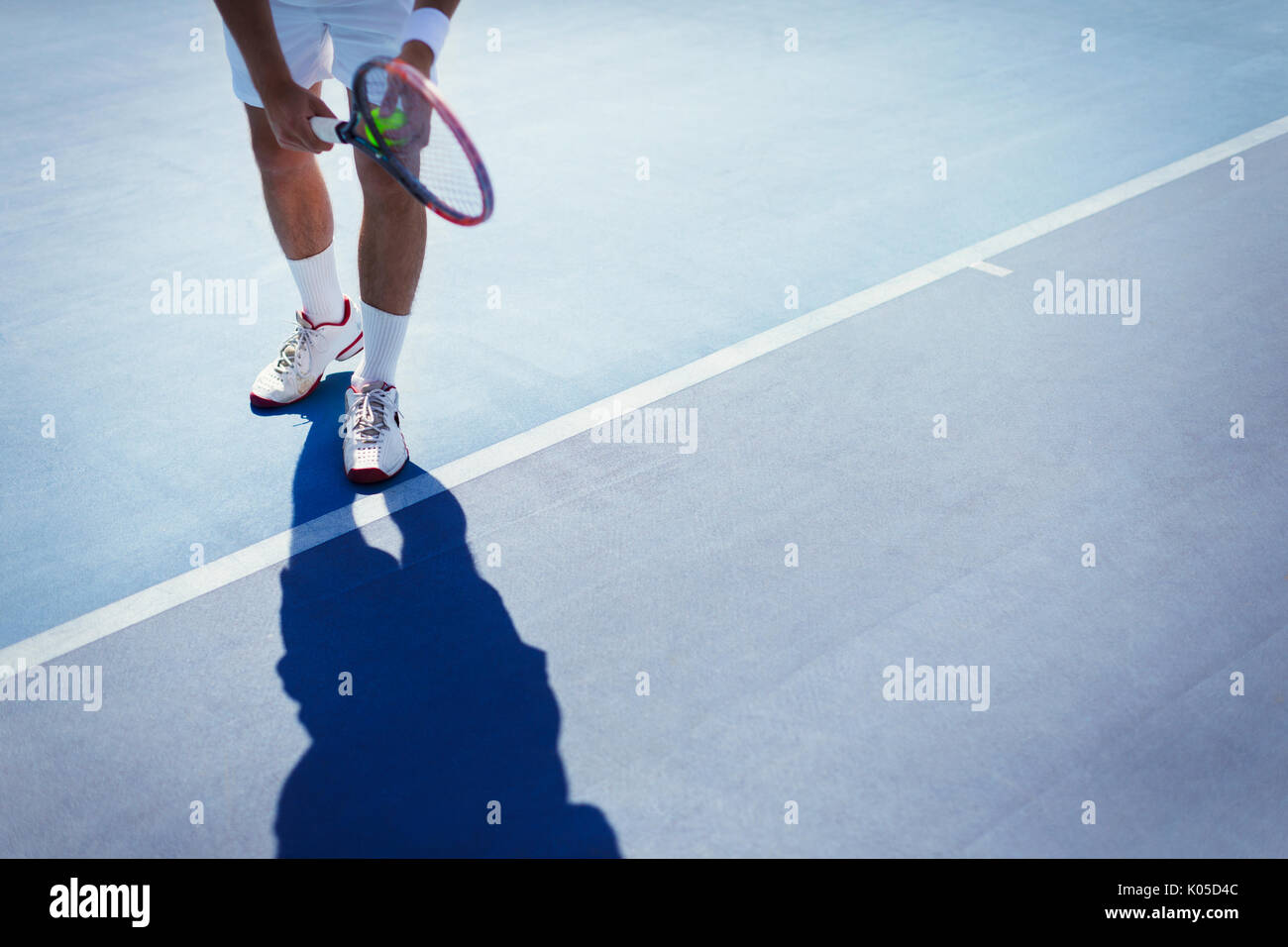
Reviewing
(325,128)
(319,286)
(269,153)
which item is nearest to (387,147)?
(325,128)

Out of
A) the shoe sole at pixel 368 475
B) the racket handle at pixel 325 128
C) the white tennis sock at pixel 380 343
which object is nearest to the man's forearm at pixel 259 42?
the racket handle at pixel 325 128

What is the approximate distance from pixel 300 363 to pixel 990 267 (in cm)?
221

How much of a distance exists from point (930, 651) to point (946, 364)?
1221mm

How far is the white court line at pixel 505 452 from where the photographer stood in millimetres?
2346

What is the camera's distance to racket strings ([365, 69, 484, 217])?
2205 millimetres

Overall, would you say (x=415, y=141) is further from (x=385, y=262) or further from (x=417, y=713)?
(x=417, y=713)

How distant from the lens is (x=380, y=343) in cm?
286

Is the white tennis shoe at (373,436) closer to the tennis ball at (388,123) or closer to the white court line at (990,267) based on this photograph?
the tennis ball at (388,123)

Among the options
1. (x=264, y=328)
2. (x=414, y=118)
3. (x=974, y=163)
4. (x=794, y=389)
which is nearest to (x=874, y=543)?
(x=794, y=389)

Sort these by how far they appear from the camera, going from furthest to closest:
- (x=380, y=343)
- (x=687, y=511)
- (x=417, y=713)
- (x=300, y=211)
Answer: (x=300, y=211) → (x=380, y=343) → (x=687, y=511) → (x=417, y=713)

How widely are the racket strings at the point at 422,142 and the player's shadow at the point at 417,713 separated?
75cm

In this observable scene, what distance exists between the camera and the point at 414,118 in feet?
7.34

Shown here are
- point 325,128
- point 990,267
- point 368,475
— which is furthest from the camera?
point 990,267
